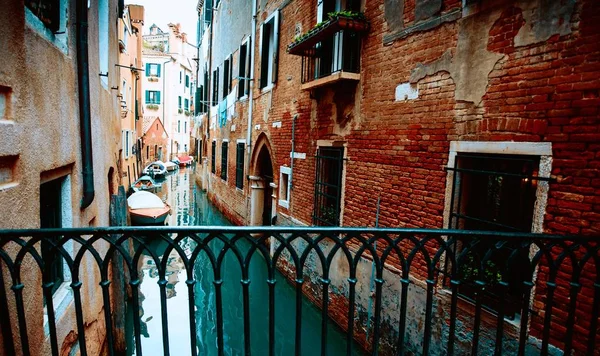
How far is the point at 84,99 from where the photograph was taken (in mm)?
3947

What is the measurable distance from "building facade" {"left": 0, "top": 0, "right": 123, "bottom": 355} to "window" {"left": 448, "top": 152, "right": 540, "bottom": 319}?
3.60m

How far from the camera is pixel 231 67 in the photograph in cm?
1317

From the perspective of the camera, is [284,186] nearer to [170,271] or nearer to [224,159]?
[170,271]

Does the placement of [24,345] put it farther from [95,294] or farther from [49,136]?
[95,294]

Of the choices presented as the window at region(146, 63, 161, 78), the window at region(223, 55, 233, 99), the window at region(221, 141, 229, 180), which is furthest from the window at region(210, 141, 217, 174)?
the window at region(146, 63, 161, 78)

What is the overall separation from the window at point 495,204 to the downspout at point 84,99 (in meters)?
4.16

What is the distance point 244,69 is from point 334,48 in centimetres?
661

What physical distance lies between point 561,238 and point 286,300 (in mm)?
6285

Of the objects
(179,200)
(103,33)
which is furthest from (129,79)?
(103,33)

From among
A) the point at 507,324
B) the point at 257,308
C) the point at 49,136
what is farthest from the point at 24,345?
the point at 257,308

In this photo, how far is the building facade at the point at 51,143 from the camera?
7.55 feet

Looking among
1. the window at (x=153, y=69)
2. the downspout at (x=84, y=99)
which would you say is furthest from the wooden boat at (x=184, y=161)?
the downspout at (x=84, y=99)

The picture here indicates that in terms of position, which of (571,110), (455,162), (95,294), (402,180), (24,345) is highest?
(571,110)

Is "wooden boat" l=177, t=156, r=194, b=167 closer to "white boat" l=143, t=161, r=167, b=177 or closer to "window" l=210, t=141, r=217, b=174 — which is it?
"white boat" l=143, t=161, r=167, b=177
